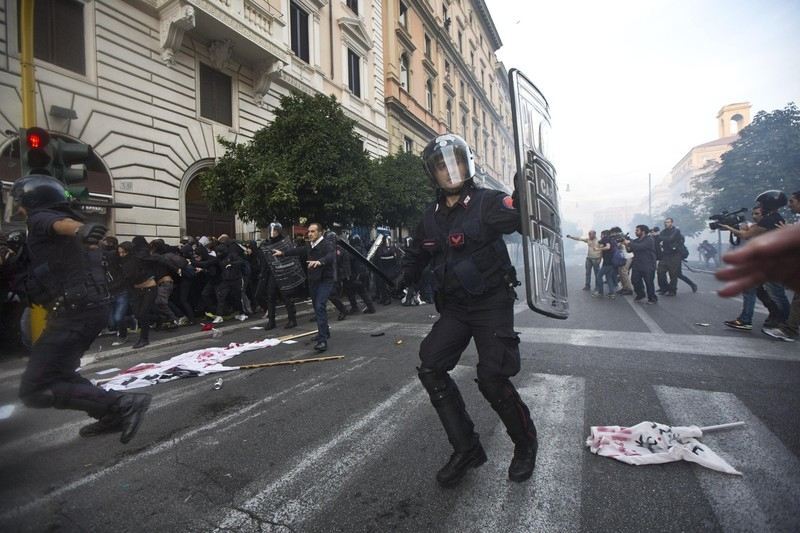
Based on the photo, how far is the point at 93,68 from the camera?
8.98m

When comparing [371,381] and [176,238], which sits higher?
[176,238]

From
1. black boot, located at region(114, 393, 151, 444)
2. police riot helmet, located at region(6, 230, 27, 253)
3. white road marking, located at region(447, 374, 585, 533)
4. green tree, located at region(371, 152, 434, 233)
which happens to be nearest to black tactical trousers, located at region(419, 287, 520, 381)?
white road marking, located at region(447, 374, 585, 533)

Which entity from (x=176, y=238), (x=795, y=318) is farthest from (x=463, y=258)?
(x=176, y=238)

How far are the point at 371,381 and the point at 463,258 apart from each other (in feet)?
7.31

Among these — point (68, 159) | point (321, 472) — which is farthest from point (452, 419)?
point (68, 159)

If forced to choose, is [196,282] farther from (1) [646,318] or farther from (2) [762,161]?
(2) [762,161]

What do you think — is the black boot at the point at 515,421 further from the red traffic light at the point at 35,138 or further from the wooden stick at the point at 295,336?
the red traffic light at the point at 35,138

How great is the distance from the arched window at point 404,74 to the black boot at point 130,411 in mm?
23268

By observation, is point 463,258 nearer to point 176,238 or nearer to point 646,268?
point 646,268

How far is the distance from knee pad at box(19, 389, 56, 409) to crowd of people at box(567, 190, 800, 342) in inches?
280

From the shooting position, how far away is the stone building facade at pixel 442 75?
22.0m

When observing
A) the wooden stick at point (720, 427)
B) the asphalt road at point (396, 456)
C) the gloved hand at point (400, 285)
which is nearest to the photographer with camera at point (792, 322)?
the asphalt road at point (396, 456)

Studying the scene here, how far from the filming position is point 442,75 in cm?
2908

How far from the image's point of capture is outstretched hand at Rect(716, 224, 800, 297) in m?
0.93
